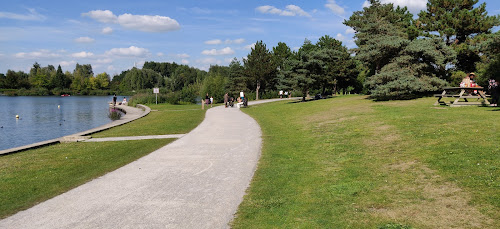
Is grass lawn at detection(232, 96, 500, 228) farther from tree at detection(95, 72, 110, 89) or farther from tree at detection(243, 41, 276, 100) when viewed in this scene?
tree at detection(95, 72, 110, 89)

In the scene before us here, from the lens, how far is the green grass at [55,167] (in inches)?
244

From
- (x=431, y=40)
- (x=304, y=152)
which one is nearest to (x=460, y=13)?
(x=431, y=40)

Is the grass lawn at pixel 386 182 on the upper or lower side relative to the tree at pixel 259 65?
lower

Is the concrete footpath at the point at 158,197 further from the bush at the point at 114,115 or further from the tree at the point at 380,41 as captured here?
the bush at the point at 114,115

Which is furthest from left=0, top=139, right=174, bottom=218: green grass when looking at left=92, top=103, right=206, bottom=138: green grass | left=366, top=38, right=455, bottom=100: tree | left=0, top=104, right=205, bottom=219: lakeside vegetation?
left=366, top=38, right=455, bottom=100: tree

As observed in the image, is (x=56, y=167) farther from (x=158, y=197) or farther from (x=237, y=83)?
(x=237, y=83)

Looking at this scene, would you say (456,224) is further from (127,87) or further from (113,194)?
(127,87)

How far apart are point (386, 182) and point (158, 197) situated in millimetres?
4258

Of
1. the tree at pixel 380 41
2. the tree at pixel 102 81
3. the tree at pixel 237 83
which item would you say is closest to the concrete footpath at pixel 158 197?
the tree at pixel 380 41

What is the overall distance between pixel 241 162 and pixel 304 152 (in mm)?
2209

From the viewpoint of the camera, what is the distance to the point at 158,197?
19.1 feet

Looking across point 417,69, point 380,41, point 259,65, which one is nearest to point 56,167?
point 417,69

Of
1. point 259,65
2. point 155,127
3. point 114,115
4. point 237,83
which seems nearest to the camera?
point 155,127

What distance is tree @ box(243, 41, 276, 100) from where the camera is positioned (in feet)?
196
